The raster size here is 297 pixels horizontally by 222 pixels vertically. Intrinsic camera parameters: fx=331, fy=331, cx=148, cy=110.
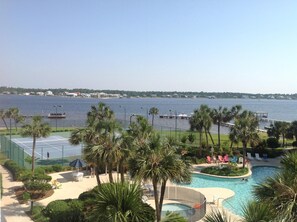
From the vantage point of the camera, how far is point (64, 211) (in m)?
17.2

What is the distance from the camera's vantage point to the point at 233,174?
1260 inches

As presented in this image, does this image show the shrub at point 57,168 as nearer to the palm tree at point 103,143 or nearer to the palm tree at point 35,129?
the palm tree at point 35,129

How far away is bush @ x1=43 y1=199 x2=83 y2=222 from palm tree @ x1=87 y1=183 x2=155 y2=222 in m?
7.89

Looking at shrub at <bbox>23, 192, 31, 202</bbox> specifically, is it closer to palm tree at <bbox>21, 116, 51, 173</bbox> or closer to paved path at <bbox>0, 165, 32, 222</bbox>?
paved path at <bbox>0, 165, 32, 222</bbox>

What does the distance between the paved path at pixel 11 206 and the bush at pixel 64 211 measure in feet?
6.66

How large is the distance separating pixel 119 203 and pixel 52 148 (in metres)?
38.5

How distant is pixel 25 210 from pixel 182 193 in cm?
1075

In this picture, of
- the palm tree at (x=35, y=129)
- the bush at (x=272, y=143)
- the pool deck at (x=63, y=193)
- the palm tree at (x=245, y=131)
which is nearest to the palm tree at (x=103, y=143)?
the pool deck at (x=63, y=193)

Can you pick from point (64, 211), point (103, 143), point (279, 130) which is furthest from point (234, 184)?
point (279, 130)

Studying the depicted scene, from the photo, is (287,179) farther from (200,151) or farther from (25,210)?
(200,151)

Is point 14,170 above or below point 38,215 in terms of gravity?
above

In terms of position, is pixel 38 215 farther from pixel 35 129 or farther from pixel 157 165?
pixel 35 129

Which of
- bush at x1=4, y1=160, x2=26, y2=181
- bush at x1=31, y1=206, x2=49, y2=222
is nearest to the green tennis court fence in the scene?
bush at x1=4, y1=160, x2=26, y2=181

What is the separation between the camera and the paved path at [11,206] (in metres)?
19.3
